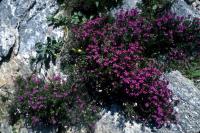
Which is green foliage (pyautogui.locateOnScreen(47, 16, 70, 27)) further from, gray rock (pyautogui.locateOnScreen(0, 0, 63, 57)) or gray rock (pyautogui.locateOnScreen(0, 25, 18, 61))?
gray rock (pyautogui.locateOnScreen(0, 25, 18, 61))

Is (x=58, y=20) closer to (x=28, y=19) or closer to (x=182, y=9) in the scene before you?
(x=28, y=19)

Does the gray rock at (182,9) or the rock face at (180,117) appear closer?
the rock face at (180,117)

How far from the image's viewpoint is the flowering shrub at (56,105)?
24.9ft

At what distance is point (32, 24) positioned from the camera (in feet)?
28.6

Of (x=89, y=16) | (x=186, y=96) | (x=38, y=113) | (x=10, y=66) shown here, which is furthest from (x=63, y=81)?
(x=186, y=96)

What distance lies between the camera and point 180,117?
748 cm

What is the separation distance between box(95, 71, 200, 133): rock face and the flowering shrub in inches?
12.7

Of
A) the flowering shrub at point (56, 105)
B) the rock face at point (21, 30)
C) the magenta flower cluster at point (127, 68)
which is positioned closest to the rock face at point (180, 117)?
the magenta flower cluster at point (127, 68)

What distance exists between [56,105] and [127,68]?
5.36ft

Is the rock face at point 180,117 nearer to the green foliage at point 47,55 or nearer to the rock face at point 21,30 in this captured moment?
the green foliage at point 47,55

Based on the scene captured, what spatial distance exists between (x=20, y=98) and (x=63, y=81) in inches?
37.2

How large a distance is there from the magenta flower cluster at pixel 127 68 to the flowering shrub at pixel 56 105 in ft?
1.44

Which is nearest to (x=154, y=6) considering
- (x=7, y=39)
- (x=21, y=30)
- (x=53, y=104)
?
(x=21, y=30)

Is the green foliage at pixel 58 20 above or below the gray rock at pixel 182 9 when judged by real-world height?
above
